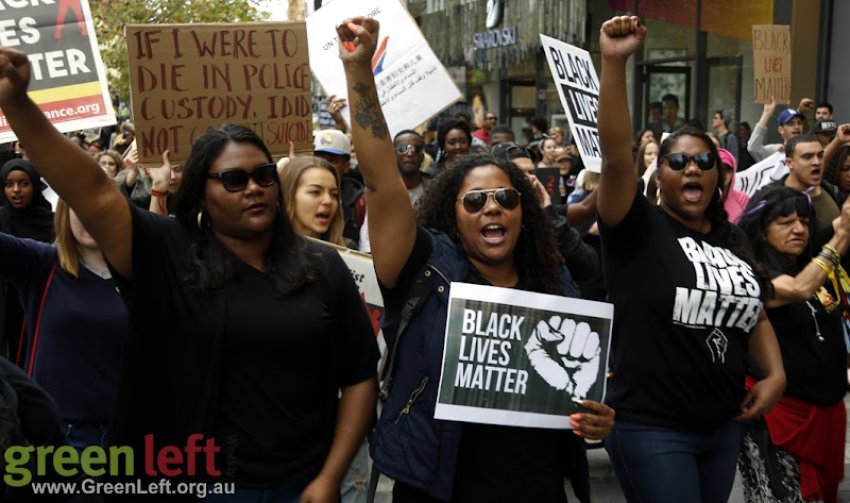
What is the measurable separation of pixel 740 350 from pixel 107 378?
2.35 metres

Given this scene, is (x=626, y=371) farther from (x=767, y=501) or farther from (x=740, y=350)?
(x=767, y=501)

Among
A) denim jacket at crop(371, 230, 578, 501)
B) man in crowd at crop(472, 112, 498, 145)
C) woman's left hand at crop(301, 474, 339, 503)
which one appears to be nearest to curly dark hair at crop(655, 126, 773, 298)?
denim jacket at crop(371, 230, 578, 501)

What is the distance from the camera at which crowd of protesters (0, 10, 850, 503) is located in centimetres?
263

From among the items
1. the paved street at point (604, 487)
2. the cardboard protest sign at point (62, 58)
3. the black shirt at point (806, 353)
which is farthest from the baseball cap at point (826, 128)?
the cardboard protest sign at point (62, 58)

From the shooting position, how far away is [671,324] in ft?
10.8

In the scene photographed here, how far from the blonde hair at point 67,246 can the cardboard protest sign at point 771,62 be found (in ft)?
23.2

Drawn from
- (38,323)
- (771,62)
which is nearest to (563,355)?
(38,323)

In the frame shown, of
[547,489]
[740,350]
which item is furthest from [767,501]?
[547,489]

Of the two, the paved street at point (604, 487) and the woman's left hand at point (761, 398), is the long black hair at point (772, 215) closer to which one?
the woman's left hand at point (761, 398)

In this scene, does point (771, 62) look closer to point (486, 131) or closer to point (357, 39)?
point (486, 131)

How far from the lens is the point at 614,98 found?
2998 millimetres

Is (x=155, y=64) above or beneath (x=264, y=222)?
above

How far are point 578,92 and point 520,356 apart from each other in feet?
9.56

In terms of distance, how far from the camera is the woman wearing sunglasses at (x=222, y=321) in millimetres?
2566
